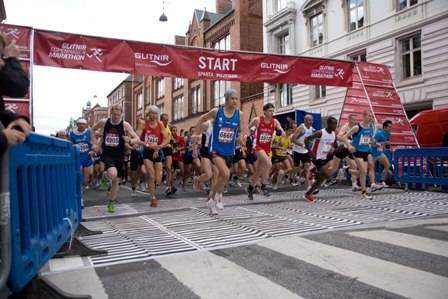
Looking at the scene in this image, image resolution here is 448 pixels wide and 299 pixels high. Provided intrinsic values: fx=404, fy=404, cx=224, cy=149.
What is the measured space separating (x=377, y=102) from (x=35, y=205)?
13.5 meters

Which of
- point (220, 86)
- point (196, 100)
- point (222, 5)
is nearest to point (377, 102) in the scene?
point (220, 86)

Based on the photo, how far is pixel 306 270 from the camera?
136 inches

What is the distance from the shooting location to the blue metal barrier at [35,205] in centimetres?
203

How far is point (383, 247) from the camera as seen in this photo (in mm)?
4160

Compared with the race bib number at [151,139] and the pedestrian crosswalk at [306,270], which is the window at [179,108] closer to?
the race bib number at [151,139]

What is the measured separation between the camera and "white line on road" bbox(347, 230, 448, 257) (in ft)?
13.3

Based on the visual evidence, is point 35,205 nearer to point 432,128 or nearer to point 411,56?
point 432,128

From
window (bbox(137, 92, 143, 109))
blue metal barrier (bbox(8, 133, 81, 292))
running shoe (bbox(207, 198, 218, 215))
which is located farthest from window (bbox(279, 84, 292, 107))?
window (bbox(137, 92, 143, 109))

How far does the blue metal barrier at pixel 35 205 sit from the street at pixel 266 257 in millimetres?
643

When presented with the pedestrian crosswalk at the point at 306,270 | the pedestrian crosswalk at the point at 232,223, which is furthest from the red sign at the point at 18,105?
the pedestrian crosswalk at the point at 306,270

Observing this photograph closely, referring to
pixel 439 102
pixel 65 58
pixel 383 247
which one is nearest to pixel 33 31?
pixel 65 58

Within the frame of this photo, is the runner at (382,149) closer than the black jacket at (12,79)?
No

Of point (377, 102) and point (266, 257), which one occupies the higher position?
point (377, 102)

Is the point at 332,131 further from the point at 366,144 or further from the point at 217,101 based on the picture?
the point at 217,101
